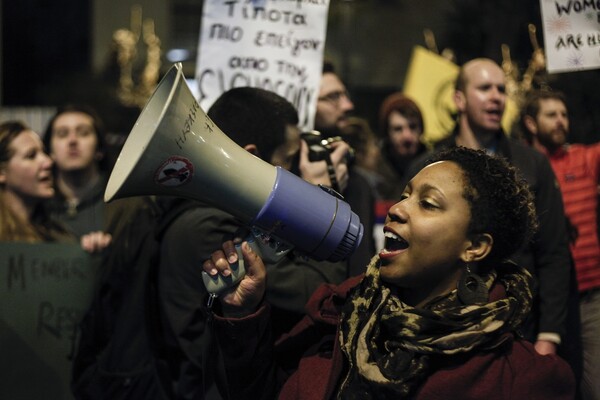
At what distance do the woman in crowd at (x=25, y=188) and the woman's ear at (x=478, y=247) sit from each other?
8.54 ft

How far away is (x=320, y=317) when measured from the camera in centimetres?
298

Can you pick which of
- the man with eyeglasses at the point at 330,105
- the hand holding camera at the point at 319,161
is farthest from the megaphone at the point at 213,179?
the man with eyeglasses at the point at 330,105

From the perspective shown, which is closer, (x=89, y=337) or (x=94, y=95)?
(x=89, y=337)

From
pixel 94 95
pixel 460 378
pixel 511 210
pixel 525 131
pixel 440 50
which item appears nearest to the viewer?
pixel 460 378

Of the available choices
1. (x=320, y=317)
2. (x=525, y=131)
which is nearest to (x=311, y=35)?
(x=525, y=131)

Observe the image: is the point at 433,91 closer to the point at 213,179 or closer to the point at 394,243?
the point at 394,243

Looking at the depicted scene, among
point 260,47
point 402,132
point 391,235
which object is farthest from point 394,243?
point 402,132

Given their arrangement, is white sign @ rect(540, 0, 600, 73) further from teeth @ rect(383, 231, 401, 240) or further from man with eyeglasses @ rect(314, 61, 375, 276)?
teeth @ rect(383, 231, 401, 240)

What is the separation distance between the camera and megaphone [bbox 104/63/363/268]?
2.62 m

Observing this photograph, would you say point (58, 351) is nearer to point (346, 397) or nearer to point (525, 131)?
point (346, 397)

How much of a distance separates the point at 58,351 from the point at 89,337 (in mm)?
360

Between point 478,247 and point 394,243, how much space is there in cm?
22

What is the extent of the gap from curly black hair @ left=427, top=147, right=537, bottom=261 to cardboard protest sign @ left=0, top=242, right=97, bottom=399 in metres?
1.94

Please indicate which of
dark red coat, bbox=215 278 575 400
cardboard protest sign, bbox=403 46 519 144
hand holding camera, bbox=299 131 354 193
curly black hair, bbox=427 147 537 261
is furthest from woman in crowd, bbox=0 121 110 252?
cardboard protest sign, bbox=403 46 519 144
